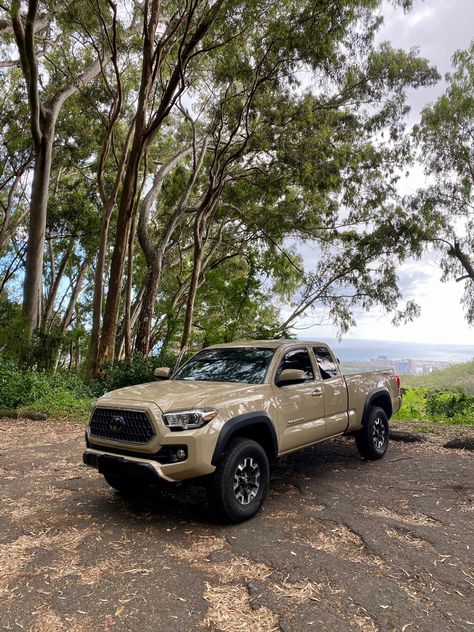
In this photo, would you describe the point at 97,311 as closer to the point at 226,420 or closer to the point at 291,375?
the point at 291,375

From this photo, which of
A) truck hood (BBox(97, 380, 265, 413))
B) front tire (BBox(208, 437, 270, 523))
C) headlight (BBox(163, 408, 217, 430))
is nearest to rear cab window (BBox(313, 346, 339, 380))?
truck hood (BBox(97, 380, 265, 413))

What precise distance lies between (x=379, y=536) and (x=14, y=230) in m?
22.7

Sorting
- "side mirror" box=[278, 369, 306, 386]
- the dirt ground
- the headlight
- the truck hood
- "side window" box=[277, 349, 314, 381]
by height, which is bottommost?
the dirt ground

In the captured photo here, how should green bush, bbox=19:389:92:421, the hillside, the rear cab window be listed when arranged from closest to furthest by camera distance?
the rear cab window → green bush, bbox=19:389:92:421 → the hillside

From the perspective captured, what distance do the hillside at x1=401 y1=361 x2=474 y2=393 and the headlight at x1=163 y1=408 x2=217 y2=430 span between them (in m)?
12.3

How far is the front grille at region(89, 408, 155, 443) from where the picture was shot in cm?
411

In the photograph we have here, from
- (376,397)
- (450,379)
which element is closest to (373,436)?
(376,397)

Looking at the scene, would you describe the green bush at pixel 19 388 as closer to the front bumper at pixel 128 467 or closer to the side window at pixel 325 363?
the front bumper at pixel 128 467

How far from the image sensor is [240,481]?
4.28 metres

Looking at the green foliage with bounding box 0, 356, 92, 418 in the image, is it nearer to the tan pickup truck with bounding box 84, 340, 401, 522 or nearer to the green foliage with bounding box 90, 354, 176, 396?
the green foliage with bounding box 90, 354, 176, 396

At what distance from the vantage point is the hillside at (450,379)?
1602cm

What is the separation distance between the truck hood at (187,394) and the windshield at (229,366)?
24cm

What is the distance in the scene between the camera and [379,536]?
4047 mm

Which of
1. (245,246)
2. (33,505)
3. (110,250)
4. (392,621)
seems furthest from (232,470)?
(110,250)
